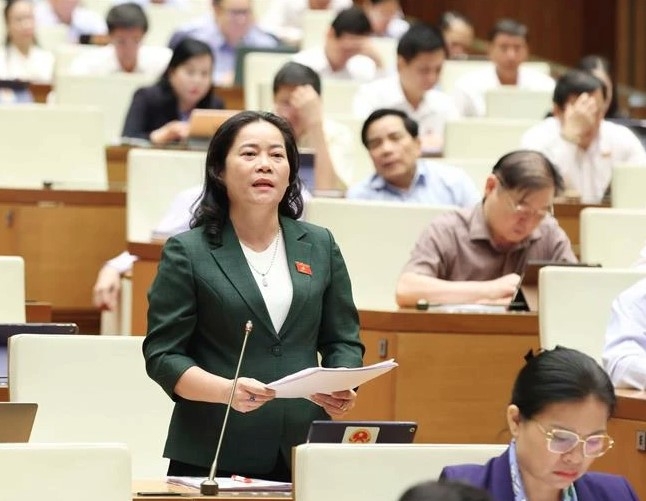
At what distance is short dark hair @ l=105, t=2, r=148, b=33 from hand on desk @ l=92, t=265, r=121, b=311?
336 cm

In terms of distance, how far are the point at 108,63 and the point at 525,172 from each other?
15.3 feet

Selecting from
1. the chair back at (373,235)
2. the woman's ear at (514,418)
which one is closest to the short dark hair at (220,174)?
the woman's ear at (514,418)

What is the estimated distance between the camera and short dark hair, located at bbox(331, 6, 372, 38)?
9.41 meters

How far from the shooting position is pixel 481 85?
9789 mm

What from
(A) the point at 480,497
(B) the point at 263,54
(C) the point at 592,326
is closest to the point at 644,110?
(B) the point at 263,54

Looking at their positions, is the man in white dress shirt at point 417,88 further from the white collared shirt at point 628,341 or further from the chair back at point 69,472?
the chair back at point 69,472

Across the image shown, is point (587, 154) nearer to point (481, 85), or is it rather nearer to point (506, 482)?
point (481, 85)

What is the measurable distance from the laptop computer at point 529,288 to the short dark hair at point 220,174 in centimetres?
152

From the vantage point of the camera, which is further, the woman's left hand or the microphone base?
the woman's left hand

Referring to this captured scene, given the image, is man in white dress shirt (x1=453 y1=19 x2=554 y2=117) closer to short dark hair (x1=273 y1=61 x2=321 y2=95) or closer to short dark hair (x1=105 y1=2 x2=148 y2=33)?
short dark hair (x1=105 y1=2 x2=148 y2=33)

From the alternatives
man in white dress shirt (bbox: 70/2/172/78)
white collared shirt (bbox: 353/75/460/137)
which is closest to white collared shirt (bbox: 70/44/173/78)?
man in white dress shirt (bbox: 70/2/172/78)

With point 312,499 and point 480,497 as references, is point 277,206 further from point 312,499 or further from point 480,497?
point 480,497

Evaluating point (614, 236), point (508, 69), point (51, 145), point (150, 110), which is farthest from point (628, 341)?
point (508, 69)

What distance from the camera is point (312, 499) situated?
3041 mm
